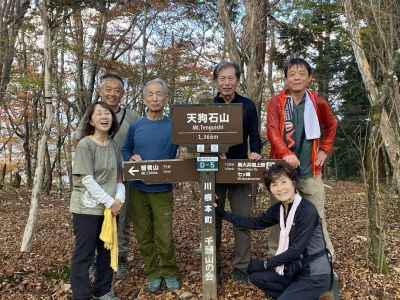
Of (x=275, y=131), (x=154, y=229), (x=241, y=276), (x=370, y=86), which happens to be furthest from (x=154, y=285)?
(x=370, y=86)

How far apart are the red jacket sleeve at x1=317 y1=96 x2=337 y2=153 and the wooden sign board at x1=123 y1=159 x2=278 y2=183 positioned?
622mm

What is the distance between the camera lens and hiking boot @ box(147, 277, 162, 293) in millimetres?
3930

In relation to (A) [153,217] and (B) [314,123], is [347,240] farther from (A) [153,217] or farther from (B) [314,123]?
(A) [153,217]

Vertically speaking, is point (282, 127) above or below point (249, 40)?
below

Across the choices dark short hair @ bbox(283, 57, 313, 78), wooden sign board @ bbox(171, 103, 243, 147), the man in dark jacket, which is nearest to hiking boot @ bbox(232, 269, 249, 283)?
the man in dark jacket

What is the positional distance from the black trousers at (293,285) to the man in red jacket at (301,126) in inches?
35.1

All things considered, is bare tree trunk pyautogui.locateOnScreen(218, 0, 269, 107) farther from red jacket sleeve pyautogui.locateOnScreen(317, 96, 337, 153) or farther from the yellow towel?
the yellow towel

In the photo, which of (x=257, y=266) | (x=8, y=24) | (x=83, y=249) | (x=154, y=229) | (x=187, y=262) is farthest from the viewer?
(x=8, y=24)

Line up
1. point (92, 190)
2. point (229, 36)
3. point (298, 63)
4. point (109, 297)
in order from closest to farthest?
point (92, 190)
point (298, 63)
point (109, 297)
point (229, 36)

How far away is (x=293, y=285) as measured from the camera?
3074 millimetres

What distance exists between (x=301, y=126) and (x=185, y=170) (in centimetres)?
119

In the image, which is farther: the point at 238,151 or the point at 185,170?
the point at 238,151

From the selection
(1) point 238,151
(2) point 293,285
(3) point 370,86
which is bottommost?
(2) point 293,285

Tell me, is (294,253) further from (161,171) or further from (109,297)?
(109,297)
